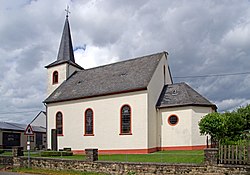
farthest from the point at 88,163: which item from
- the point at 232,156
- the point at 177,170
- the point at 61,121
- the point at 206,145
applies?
the point at 61,121

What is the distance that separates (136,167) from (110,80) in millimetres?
15732

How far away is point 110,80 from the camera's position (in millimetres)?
29547

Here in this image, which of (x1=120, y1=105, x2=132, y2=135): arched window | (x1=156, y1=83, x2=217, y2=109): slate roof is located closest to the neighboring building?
(x1=120, y1=105, x2=132, y2=135): arched window

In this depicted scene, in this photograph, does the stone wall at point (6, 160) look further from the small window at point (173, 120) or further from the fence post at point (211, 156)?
the fence post at point (211, 156)

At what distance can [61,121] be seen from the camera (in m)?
30.9

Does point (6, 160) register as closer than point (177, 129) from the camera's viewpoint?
Yes

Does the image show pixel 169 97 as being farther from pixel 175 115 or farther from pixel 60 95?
pixel 60 95

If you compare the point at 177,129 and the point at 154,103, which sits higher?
the point at 154,103

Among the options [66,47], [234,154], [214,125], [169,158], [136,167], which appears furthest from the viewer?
[66,47]

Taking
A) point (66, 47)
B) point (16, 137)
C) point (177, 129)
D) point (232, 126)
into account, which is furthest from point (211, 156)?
point (16, 137)

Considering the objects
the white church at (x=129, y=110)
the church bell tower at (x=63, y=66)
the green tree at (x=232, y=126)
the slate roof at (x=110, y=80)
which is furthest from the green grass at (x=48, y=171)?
the church bell tower at (x=63, y=66)

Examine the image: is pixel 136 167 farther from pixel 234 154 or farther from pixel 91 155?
pixel 234 154

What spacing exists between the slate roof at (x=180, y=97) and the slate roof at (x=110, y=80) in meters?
2.77

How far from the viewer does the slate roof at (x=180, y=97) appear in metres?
25.8
